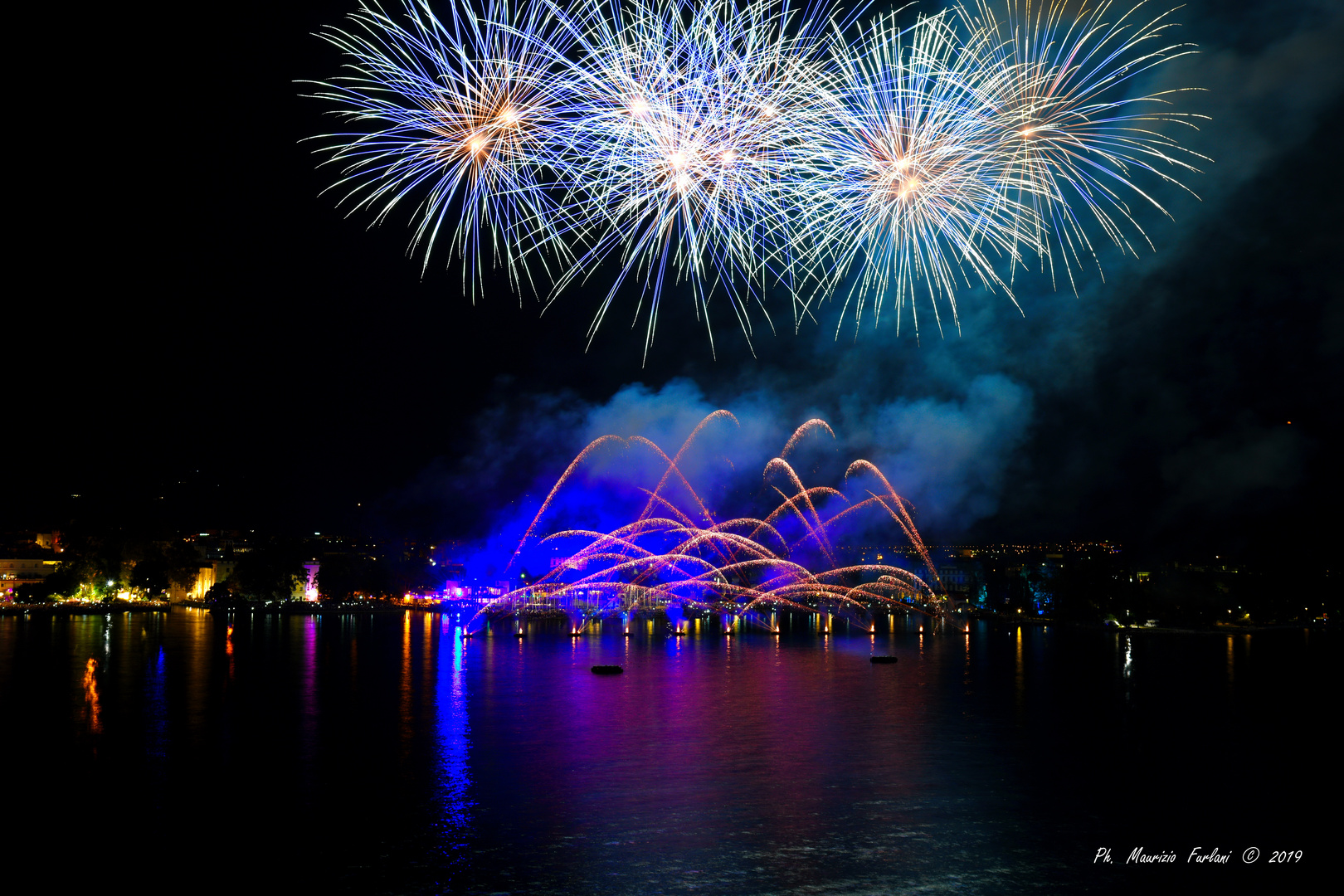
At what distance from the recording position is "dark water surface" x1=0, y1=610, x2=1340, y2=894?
15.6 meters

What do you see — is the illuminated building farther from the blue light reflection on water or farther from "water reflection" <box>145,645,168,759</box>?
the blue light reflection on water

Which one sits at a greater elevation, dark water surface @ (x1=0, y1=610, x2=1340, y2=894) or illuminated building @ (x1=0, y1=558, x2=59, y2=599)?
illuminated building @ (x1=0, y1=558, x2=59, y2=599)

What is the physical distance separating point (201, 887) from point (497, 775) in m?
7.98

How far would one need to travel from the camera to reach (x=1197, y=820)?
63.7 feet

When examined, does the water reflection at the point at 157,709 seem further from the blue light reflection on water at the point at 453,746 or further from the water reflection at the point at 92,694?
the blue light reflection on water at the point at 453,746

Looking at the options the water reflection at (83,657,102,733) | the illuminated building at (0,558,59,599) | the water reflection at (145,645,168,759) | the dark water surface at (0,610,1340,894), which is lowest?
the dark water surface at (0,610,1340,894)

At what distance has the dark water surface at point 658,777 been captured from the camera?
15594 millimetres

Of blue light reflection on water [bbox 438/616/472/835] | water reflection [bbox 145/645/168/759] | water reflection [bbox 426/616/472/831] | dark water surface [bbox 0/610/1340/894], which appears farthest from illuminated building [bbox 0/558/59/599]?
blue light reflection on water [bbox 438/616/472/835]

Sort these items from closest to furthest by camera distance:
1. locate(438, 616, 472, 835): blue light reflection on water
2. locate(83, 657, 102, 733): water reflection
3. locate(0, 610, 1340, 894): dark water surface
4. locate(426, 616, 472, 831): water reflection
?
locate(0, 610, 1340, 894): dark water surface
locate(438, 616, 472, 835): blue light reflection on water
locate(426, 616, 472, 831): water reflection
locate(83, 657, 102, 733): water reflection

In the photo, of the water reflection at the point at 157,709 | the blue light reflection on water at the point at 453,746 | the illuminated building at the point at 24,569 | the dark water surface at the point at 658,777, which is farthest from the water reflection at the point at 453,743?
the illuminated building at the point at 24,569

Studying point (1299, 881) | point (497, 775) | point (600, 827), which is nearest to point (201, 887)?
point (600, 827)

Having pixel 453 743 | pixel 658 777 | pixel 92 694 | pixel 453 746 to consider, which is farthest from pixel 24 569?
pixel 658 777

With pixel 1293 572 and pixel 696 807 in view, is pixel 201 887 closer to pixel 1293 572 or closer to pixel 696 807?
pixel 696 807

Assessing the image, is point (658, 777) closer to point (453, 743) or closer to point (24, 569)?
point (453, 743)
